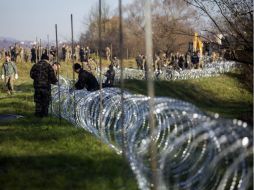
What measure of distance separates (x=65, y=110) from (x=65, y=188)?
23.0 feet

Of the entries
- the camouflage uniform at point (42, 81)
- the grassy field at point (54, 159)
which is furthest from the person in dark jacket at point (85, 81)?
the grassy field at point (54, 159)

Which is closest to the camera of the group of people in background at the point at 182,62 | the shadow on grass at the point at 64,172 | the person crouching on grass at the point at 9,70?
the shadow on grass at the point at 64,172

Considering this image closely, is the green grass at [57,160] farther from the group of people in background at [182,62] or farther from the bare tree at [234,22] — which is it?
the group of people in background at [182,62]

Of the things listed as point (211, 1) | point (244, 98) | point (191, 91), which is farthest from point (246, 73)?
point (191, 91)

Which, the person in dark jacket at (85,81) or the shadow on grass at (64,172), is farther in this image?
the person in dark jacket at (85,81)

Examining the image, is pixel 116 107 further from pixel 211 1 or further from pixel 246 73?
pixel 246 73

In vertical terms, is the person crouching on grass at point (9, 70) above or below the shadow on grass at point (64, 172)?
above

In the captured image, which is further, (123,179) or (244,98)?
(244,98)

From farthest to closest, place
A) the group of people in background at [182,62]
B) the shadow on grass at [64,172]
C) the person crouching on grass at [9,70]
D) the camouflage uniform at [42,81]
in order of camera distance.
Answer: the group of people in background at [182,62] < the person crouching on grass at [9,70] < the camouflage uniform at [42,81] < the shadow on grass at [64,172]

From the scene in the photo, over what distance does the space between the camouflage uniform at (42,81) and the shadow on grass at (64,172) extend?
5.50 metres

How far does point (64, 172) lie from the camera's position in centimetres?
815

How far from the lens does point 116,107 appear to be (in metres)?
10.1

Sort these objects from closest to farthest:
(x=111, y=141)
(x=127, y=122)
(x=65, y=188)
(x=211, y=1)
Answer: (x=65, y=188) → (x=127, y=122) → (x=111, y=141) → (x=211, y=1)

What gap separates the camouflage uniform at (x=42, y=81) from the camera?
14742 millimetres
